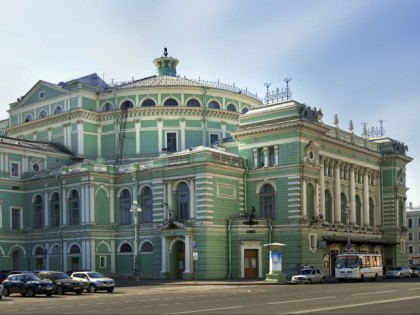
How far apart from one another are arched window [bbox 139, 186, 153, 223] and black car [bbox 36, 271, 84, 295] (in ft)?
73.2

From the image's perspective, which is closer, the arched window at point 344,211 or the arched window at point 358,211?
the arched window at point 344,211

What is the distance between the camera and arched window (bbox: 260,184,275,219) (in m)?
67.7

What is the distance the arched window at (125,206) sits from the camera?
71.5 meters

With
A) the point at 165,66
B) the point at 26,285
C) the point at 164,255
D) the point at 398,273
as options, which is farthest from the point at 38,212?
the point at 398,273

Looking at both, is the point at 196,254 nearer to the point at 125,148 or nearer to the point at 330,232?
the point at 330,232

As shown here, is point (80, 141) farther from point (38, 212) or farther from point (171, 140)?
point (171, 140)

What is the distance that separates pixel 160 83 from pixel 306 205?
1020 inches

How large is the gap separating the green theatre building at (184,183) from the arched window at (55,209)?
4.3 inches

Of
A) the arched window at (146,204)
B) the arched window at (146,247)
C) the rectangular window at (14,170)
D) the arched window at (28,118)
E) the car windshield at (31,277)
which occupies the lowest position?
the arched window at (146,247)

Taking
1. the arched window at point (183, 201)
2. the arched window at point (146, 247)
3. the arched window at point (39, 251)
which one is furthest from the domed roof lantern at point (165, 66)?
the arched window at point (39, 251)

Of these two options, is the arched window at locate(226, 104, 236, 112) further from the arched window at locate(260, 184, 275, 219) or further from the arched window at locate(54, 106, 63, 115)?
the arched window at locate(54, 106, 63, 115)

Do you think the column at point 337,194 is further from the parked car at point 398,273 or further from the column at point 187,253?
the column at point 187,253

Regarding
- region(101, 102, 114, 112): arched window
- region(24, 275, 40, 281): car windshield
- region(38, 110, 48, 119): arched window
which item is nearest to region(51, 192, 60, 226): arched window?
region(101, 102, 114, 112): arched window

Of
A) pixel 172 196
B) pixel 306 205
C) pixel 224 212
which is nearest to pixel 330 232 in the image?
pixel 306 205
